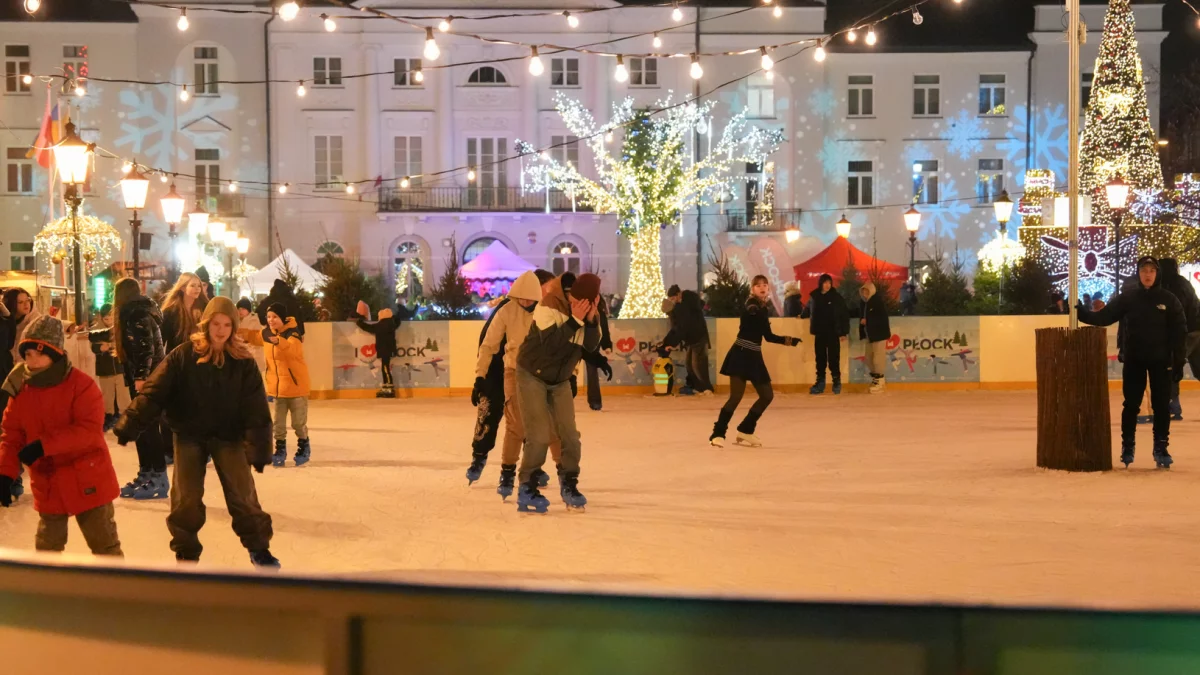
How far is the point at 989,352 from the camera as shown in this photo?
2194 centimetres

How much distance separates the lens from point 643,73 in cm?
4378

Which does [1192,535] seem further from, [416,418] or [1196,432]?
[416,418]

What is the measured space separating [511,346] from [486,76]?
3536 centimetres

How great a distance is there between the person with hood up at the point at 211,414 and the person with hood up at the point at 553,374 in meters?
2.70

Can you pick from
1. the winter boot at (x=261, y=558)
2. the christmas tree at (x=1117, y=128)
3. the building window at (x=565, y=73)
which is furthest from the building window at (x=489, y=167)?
the winter boot at (x=261, y=558)

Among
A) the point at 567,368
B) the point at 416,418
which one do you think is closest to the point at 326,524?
the point at 567,368

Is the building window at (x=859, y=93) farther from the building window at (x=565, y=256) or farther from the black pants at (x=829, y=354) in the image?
the black pants at (x=829, y=354)

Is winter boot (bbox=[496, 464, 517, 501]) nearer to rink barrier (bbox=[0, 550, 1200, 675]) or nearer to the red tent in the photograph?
rink barrier (bbox=[0, 550, 1200, 675])

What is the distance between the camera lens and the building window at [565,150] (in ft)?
144

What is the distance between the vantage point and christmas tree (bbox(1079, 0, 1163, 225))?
32875mm

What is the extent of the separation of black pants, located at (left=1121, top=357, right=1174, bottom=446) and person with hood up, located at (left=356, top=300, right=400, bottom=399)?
11.7 meters

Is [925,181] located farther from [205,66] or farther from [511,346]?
[511,346]

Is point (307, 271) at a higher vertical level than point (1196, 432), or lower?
higher

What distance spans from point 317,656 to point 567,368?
5.98 m
